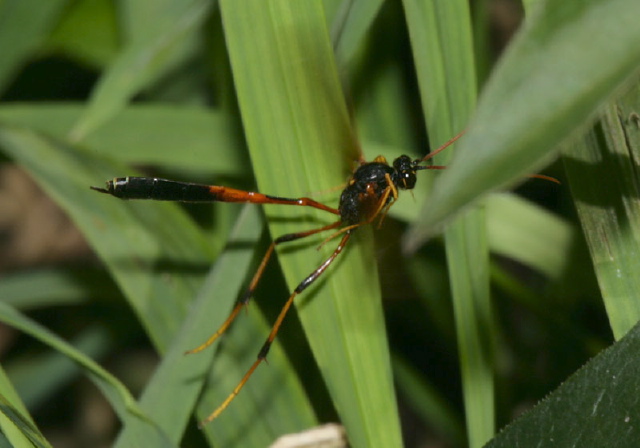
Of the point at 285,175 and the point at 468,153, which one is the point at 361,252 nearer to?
the point at 285,175

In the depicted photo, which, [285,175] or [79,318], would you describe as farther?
[79,318]

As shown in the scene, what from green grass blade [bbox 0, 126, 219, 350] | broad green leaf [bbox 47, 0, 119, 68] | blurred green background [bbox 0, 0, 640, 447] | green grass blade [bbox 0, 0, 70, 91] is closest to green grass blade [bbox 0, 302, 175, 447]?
blurred green background [bbox 0, 0, 640, 447]

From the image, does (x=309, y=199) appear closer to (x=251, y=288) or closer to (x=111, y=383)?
(x=251, y=288)

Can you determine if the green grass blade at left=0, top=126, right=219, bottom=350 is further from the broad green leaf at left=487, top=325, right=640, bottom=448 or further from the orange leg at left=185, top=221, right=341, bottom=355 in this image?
the broad green leaf at left=487, top=325, right=640, bottom=448

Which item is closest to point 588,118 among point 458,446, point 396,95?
point 396,95

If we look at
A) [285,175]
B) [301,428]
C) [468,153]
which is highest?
[285,175]

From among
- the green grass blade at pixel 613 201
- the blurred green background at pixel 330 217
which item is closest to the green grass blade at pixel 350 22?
the blurred green background at pixel 330 217

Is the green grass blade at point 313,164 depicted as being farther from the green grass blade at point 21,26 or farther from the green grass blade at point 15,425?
the green grass blade at point 21,26
